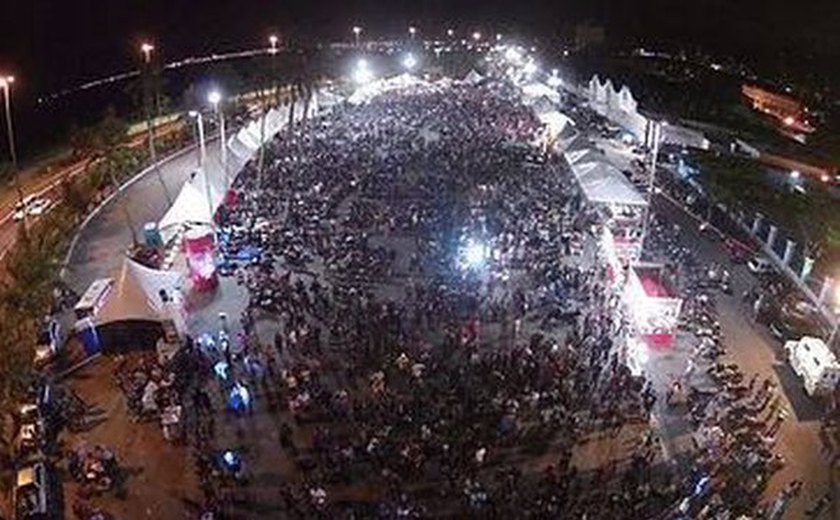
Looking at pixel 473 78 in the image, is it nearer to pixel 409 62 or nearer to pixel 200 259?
pixel 409 62

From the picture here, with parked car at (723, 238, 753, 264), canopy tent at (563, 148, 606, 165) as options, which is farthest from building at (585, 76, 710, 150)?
parked car at (723, 238, 753, 264)

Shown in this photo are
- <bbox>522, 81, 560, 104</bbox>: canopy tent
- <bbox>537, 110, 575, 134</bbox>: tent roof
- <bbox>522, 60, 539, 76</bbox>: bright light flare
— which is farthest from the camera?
<bbox>522, 60, 539, 76</bbox>: bright light flare

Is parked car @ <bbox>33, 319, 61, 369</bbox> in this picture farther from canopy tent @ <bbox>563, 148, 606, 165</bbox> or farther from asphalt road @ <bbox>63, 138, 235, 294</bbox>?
canopy tent @ <bbox>563, 148, 606, 165</bbox>

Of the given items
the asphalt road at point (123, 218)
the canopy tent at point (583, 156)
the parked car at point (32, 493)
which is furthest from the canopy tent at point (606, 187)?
the parked car at point (32, 493)

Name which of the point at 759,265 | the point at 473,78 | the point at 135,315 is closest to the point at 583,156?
the point at 759,265

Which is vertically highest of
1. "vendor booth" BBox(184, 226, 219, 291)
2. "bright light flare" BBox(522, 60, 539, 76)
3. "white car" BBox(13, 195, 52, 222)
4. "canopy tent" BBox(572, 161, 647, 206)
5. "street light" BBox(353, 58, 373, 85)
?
"canopy tent" BBox(572, 161, 647, 206)

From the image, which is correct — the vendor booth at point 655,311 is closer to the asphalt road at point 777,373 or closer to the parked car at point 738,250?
the asphalt road at point 777,373

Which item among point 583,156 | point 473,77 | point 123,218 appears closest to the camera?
point 123,218
